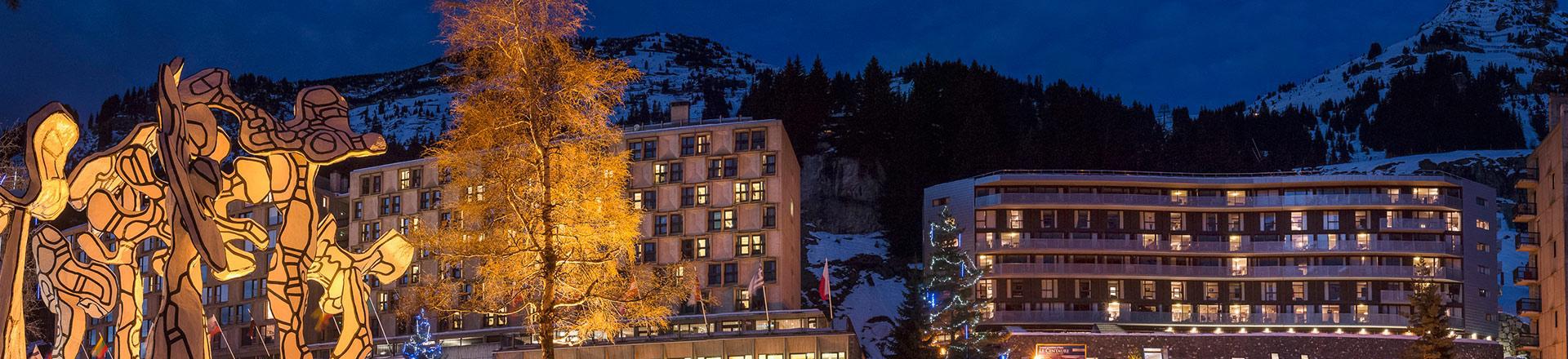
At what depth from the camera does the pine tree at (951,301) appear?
204 feet

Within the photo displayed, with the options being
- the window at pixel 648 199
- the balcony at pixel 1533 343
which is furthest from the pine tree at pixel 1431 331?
the window at pixel 648 199

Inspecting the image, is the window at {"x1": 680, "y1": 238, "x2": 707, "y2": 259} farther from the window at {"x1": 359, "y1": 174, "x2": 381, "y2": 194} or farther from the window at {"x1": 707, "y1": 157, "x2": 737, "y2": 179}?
the window at {"x1": 359, "y1": 174, "x2": 381, "y2": 194}

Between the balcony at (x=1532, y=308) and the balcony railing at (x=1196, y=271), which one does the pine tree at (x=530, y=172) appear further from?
the balcony railing at (x=1196, y=271)

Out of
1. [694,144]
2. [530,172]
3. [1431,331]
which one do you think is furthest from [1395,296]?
[530,172]

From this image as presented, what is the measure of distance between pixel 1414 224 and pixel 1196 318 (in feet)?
45.6

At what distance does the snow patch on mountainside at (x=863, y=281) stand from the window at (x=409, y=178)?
1045 inches

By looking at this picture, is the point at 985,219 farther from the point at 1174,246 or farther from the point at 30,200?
the point at 30,200

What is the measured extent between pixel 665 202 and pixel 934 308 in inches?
971

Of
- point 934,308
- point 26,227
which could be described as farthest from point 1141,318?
point 26,227

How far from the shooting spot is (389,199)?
92562 millimetres

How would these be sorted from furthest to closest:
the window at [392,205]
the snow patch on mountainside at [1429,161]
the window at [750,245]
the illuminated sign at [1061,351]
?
1. the snow patch on mountainside at [1429,161]
2. the window at [392,205]
3. the illuminated sign at [1061,351]
4. the window at [750,245]

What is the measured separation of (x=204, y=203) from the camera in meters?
19.0

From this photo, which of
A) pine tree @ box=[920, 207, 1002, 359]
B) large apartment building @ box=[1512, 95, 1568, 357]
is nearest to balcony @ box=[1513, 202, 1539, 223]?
large apartment building @ box=[1512, 95, 1568, 357]

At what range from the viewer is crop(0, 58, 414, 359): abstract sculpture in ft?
61.5
